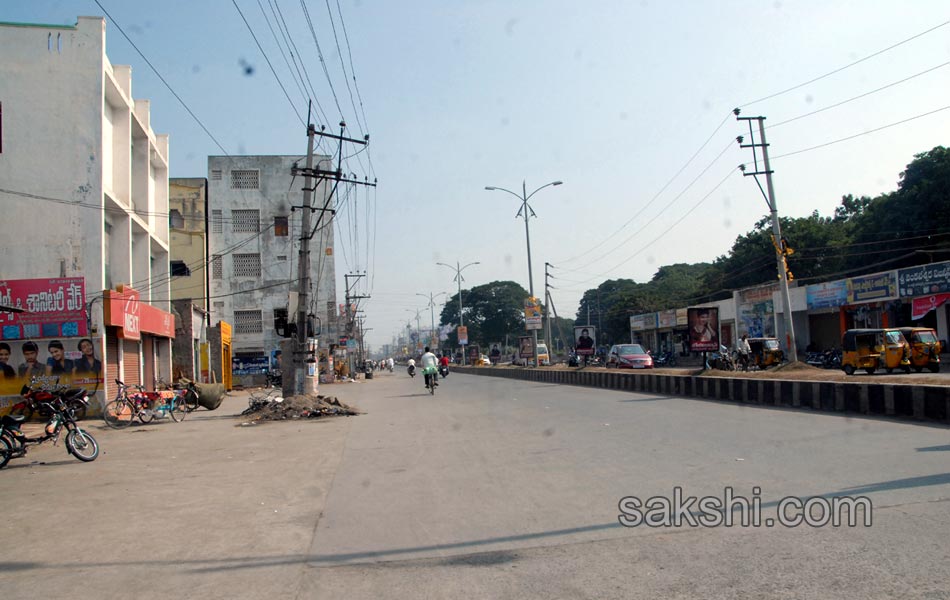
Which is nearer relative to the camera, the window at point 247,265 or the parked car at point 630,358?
the parked car at point 630,358

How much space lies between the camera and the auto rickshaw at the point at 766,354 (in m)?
32.6

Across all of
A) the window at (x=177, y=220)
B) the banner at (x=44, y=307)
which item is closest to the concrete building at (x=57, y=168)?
the banner at (x=44, y=307)

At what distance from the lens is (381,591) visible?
16.6 ft

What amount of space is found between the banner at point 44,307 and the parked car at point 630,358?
26.0m

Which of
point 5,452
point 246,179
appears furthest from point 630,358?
point 246,179

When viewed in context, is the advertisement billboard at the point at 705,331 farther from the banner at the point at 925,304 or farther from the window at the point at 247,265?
the window at the point at 247,265

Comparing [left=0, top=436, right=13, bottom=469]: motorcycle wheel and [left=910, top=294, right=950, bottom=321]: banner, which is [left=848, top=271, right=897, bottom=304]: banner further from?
[left=0, top=436, right=13, bottom=469]: motorcycle wheel

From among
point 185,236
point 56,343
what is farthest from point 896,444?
point 185,236

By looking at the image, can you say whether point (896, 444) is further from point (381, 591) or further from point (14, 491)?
point (14, 491)

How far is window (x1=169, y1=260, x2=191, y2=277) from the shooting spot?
151ft

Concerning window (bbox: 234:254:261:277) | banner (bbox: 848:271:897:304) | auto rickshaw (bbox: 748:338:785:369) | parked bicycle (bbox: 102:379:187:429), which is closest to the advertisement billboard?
auto rickshaw (bbox: 748:338:785:369)

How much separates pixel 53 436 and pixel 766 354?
2867 centimetres

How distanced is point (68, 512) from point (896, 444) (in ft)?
33.9

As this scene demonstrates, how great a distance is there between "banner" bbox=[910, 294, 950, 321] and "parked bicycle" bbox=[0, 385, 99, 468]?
35051 mm
